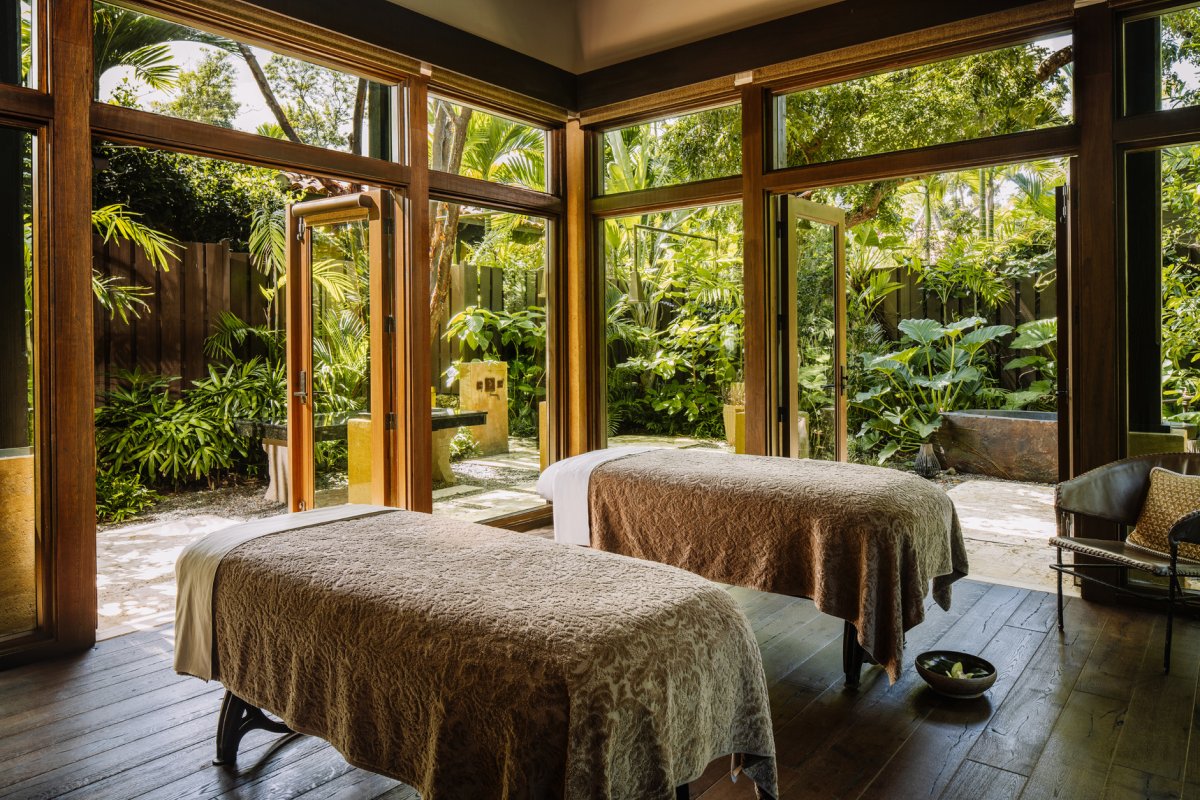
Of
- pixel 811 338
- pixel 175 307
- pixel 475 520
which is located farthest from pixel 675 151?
pixel 175 307

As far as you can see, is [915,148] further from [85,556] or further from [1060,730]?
[85,556]

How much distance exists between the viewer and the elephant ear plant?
6855 millimetres

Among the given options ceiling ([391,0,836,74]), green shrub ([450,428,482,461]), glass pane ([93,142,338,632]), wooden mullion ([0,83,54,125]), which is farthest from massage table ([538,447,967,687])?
glass pane ([93,142,338,632])

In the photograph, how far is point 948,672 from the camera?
2.51 metres

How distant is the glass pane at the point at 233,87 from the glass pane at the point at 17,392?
45 cm

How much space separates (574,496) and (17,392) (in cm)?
208

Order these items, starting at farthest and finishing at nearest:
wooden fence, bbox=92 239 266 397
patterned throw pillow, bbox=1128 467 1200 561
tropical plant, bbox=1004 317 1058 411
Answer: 1. tropical plant, bbox=1004 317 1058 411
2. wooden fence, bbox=92 239 266 397
3. patterned throw pillow, bbox=1128 467 1200 561

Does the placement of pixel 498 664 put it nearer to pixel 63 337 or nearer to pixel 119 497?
pixel 63 337

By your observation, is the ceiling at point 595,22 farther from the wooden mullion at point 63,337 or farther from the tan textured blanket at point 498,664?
the tan textured blanket at point 498,664

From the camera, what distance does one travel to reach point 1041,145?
3379mm

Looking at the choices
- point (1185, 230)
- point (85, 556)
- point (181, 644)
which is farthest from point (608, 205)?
point (181, 644)

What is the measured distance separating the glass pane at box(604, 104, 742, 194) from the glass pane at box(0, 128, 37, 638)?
9.96 feet

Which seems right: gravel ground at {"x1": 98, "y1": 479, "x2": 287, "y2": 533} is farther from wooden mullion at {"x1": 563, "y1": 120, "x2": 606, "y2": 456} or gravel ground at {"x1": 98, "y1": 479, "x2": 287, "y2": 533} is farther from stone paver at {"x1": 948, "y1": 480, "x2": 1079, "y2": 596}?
stone paver at {"x1": 948, "y1": 480, "x2": 1079, "y2": 596}

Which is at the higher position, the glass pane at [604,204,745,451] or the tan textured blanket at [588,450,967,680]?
the glass pane at [604,204,745,451]
